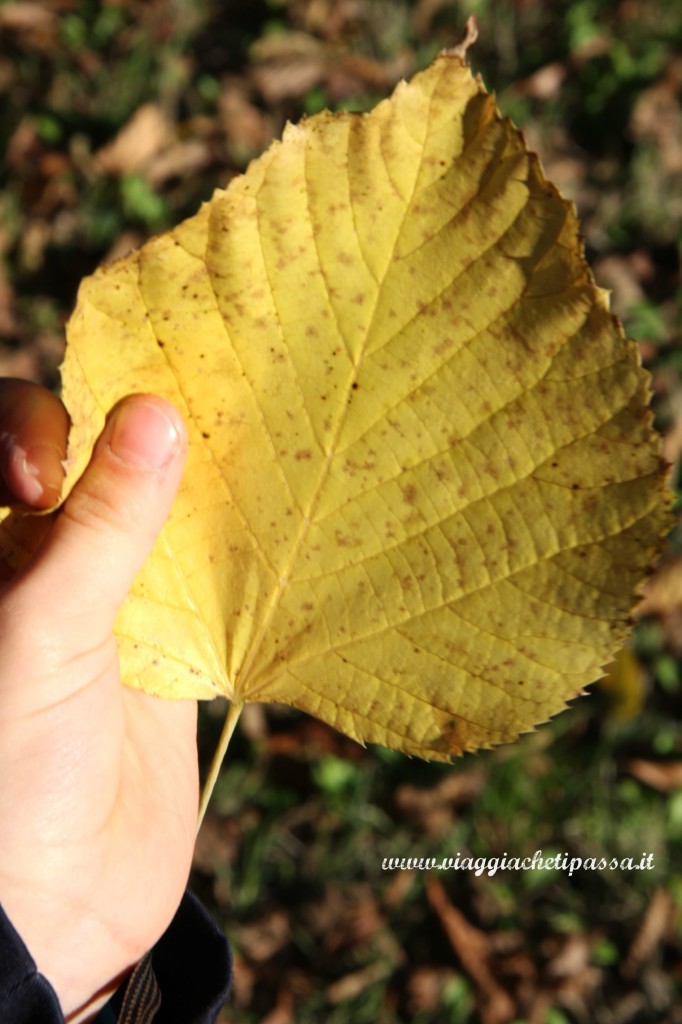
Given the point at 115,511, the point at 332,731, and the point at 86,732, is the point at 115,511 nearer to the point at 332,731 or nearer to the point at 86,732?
the point at 86,732

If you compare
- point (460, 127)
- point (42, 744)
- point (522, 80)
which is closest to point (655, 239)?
point (522, 80)

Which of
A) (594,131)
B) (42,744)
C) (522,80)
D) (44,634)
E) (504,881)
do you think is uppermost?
(522,80)

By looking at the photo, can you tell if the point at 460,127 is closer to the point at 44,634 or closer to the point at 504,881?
the point at 44,634

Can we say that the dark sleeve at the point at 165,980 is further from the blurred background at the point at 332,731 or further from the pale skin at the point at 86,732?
the blurred background at the point at 332,731

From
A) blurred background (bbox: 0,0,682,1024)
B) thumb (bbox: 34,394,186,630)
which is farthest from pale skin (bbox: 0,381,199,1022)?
blurred background (bbox: 0,0,682,1024)

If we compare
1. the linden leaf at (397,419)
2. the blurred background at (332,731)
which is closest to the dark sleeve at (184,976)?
the linden leaf at (397,419)
